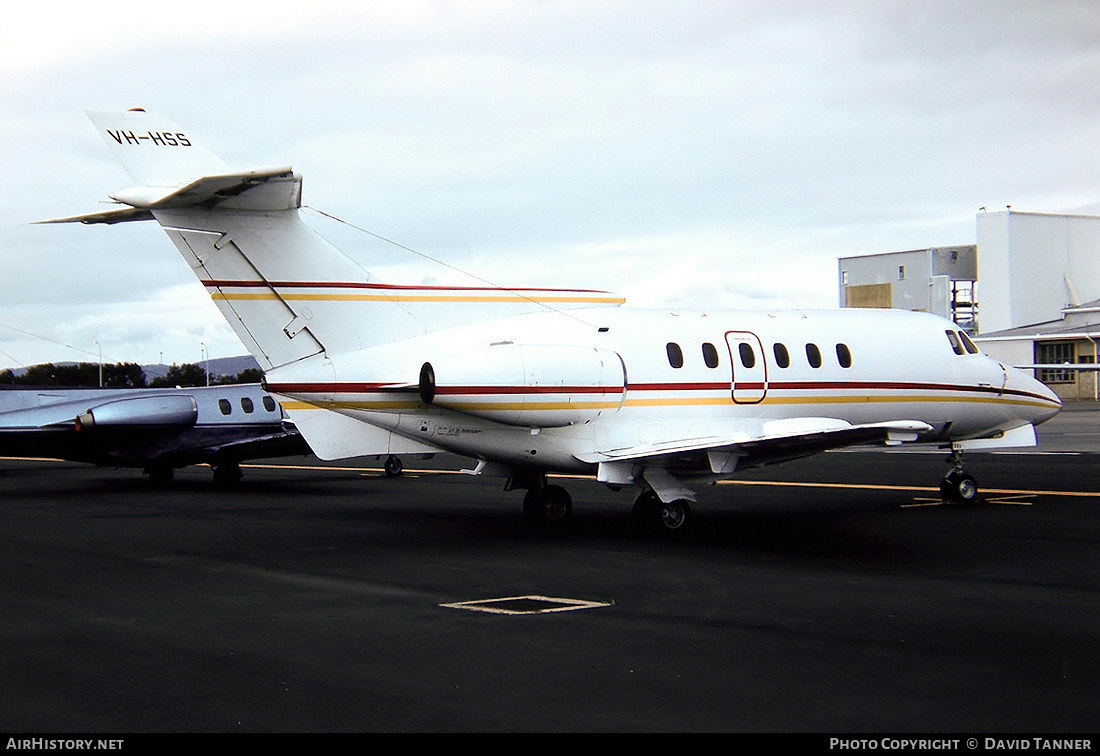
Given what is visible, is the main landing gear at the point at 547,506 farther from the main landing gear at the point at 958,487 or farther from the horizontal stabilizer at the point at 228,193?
the main landing gear at the point at 958,487

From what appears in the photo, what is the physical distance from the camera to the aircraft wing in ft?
45.8

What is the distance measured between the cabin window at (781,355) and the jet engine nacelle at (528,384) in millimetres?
3000

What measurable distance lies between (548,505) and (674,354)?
3076 mm

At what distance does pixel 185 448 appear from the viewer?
84.5 feet

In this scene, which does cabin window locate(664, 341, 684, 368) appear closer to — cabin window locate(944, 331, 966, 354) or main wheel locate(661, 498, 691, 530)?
main wheel locate(661, 498, 691, 530)

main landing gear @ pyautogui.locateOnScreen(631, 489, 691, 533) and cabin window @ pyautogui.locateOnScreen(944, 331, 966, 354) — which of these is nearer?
main landing gear @ pyautogui.locateOnScreen(631, 489, 691, 533)

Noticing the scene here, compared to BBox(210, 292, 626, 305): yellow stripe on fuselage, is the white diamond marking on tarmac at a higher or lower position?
lower

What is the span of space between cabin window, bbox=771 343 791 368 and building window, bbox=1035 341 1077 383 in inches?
2311

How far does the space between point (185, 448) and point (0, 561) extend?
1154 centimetres

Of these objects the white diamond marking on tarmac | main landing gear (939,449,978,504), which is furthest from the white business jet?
the white diamond marking on tarmac

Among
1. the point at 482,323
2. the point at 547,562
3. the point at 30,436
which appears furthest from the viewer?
the point at 30,436

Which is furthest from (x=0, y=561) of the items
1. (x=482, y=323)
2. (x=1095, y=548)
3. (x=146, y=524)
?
(x=1095, y=548)

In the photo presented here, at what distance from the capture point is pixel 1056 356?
235 feet
